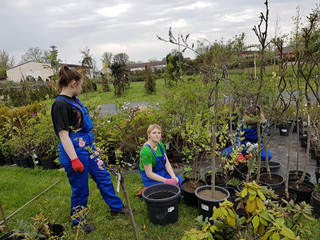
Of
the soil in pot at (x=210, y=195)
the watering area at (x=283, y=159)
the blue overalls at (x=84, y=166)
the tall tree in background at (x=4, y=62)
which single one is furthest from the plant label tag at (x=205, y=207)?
the tall tree in background at (x=4, y=62)

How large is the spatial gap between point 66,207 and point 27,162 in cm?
250

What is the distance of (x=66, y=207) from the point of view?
311 cm

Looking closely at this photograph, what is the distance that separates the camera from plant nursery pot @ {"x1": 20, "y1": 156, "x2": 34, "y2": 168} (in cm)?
493

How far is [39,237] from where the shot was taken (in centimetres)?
193

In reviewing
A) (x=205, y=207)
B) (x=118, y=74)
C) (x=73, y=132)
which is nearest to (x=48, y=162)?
(x=73, y=132)

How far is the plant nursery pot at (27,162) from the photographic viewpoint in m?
4.93

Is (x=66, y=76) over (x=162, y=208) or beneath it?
over

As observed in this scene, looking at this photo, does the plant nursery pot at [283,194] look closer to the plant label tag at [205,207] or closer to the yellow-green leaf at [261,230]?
the plant label tag at [205,207]

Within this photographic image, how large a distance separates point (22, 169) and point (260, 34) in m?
5.10

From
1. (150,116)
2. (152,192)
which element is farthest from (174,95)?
(152,192)

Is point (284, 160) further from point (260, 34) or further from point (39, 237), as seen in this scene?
point (39, 237)

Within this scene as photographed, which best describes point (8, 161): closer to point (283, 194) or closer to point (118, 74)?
point (283, 194)

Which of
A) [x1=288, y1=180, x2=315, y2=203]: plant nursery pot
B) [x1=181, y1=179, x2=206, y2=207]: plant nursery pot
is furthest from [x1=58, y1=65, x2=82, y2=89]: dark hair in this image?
[x1=288, y1=180, x2=315, y2=203]: plant nursery pot

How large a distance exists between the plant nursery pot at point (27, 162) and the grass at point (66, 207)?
0.29 metres
